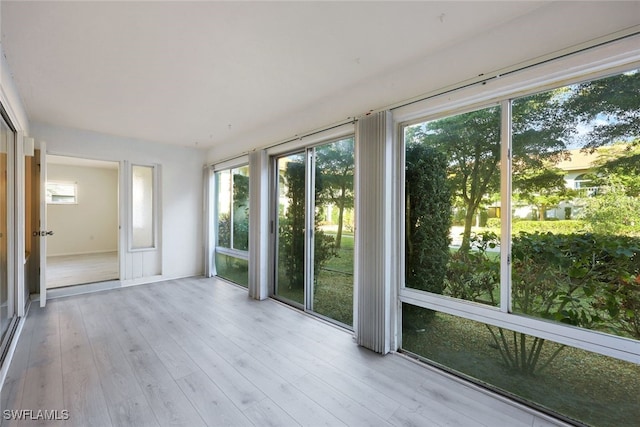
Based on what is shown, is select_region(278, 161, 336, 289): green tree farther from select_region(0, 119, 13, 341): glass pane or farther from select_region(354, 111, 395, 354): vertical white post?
select_region(0, 119, 13, 341): glass pane

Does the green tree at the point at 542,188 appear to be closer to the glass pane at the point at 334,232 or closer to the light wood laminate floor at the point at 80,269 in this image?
the glass pane at the point at 334,232

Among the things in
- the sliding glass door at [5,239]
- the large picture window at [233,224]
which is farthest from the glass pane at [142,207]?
the sliding glass door at [5,239]

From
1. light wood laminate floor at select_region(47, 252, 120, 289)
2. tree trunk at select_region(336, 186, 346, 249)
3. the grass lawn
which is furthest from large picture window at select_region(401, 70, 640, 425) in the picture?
light wood laminate floor at select_region(47, 252, 120, 289)

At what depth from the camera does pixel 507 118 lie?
6.59 ft

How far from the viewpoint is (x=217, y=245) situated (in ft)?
18.1

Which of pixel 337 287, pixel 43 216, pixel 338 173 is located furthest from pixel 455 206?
pixel 43 216

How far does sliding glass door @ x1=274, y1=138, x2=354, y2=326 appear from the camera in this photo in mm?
3232

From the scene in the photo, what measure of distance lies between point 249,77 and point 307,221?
1796 millimetres

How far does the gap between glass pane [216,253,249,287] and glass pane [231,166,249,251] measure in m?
0.28

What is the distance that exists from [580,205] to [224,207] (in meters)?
5.08

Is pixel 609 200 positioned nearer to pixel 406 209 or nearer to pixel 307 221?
pixel 406 209

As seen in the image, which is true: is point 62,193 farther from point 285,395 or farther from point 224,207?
point 285,395

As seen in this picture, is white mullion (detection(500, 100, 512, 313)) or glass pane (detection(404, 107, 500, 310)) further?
glass pane (detection(404, 107, 500, 310))

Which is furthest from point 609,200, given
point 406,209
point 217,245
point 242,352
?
point 217,245
